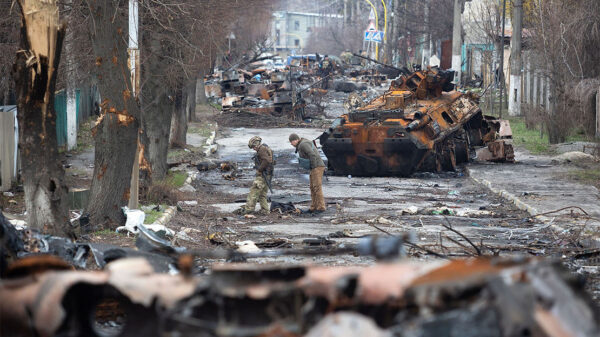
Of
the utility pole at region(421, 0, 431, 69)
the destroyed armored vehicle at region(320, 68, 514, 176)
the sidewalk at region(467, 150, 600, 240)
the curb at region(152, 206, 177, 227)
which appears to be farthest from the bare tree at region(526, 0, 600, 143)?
the utility pole at region(421, 0, 431, 69)

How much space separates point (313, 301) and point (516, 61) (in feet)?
104

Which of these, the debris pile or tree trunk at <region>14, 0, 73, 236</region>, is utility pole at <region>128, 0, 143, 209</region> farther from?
the debris pile

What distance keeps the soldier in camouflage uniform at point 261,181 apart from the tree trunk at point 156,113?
2681 mm

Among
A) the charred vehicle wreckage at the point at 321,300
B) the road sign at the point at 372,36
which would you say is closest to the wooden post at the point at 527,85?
the road sign at the point at 372,36

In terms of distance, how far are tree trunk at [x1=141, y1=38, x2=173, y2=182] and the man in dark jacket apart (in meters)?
3.36

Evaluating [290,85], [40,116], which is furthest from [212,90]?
[40,116]

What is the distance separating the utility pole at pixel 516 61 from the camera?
106ft

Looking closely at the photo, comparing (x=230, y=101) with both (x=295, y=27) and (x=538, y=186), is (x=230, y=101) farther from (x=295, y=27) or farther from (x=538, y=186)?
(x=295, y=27)

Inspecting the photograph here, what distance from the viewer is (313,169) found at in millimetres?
17031

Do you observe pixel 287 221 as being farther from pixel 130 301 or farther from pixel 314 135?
pixel 314 135

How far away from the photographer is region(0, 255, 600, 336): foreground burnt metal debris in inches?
132

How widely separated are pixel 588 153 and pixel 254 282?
70.6 ft

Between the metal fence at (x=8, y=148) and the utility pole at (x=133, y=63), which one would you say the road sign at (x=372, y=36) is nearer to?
the metal fence at (x=8, y=148)

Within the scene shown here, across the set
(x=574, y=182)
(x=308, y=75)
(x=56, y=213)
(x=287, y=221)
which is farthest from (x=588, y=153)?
(x=308, y=75)
